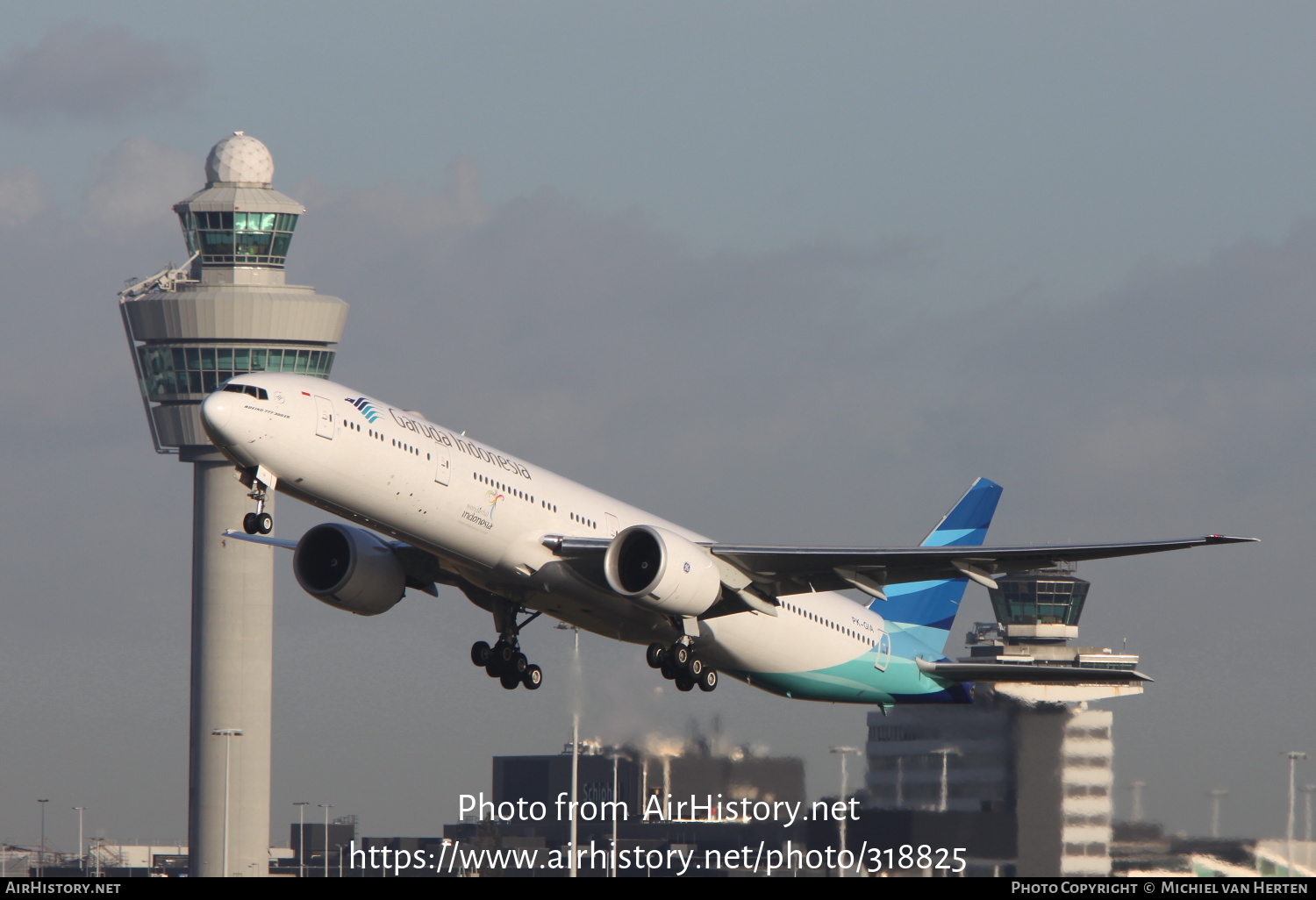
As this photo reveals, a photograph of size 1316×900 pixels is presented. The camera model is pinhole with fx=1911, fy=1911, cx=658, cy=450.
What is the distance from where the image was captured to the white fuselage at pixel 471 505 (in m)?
33.6

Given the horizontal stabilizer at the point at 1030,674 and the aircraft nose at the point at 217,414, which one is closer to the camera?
the aircraft nose at the point at 217,414

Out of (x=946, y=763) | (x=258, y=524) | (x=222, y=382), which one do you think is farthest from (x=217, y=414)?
(x=222, y=382)

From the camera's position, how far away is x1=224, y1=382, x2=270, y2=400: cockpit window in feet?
110

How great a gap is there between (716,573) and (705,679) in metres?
2.71

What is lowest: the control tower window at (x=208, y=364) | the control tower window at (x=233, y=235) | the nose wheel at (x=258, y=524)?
the nose wheel at (x=258, y=524)

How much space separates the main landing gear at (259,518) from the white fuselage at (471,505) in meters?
0.31

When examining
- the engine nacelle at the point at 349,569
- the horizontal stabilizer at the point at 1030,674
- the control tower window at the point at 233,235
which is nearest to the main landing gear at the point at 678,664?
the engine nacelle at the point at 349,569

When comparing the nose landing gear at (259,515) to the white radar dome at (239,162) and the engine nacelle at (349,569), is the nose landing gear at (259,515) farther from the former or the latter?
the white radar dome at (239,162)

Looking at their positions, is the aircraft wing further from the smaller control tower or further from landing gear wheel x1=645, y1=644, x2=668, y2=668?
the smaller control tower

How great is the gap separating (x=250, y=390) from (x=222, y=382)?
6910 centimetres

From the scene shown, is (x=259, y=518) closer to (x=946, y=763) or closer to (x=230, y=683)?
(x=946, y=763)

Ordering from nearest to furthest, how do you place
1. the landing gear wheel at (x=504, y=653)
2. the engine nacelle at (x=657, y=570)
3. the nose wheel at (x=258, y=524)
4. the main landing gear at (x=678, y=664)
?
the nose wheel at (x=258, y=524) → the engine nacelle at (x=657, y=570) → the main landing gear at (x=678, y=664) → the landing gear wheel at (x=504, y=653)

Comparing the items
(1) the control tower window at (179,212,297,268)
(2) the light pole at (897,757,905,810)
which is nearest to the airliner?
(2) the light pole at (897,757,905,810)
